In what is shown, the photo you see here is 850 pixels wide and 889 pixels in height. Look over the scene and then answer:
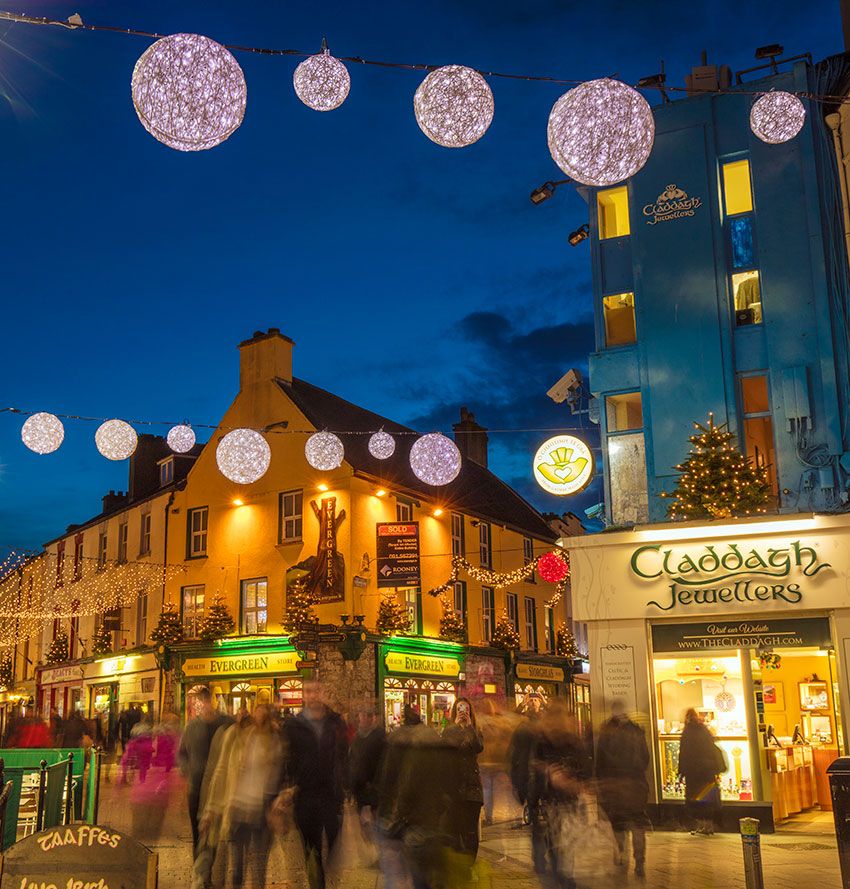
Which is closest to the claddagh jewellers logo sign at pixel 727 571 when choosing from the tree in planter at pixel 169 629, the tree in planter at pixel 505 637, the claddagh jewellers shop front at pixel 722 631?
the claddagh jewellers shop front at pixel 722 631

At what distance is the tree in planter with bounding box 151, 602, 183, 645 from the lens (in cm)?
2823

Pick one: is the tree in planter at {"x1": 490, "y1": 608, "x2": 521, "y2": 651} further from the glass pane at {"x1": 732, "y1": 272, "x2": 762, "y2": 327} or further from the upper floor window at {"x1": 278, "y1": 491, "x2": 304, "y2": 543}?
the glass pane at {"x1": 732, "y1": 272, "x2": 762, "y2": 327}

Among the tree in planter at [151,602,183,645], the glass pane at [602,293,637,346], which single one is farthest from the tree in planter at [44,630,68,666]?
the glass pane at [602,293,637,346]

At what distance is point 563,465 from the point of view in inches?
648

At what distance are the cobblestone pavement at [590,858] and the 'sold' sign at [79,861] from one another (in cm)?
362

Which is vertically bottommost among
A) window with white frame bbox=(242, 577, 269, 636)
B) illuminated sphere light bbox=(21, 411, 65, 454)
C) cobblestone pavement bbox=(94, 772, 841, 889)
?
cobblestone pavement bbox=(94, 772, 841, 889)

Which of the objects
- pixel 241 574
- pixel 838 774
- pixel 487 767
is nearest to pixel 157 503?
pixel 241 574

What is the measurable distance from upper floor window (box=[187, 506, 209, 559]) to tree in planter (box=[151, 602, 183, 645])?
179 centimetres

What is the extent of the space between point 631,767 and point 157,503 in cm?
2356

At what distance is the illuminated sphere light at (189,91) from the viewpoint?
297 inches

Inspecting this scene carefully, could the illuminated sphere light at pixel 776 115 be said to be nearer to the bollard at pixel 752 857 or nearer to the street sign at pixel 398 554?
the bollard at pixel 752 857

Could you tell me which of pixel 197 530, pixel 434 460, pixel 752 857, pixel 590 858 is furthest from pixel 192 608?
pixel 752 857

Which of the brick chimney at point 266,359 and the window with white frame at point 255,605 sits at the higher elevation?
the brick chimney at point 266,359

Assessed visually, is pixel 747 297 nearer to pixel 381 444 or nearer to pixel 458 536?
pixel 381 444
